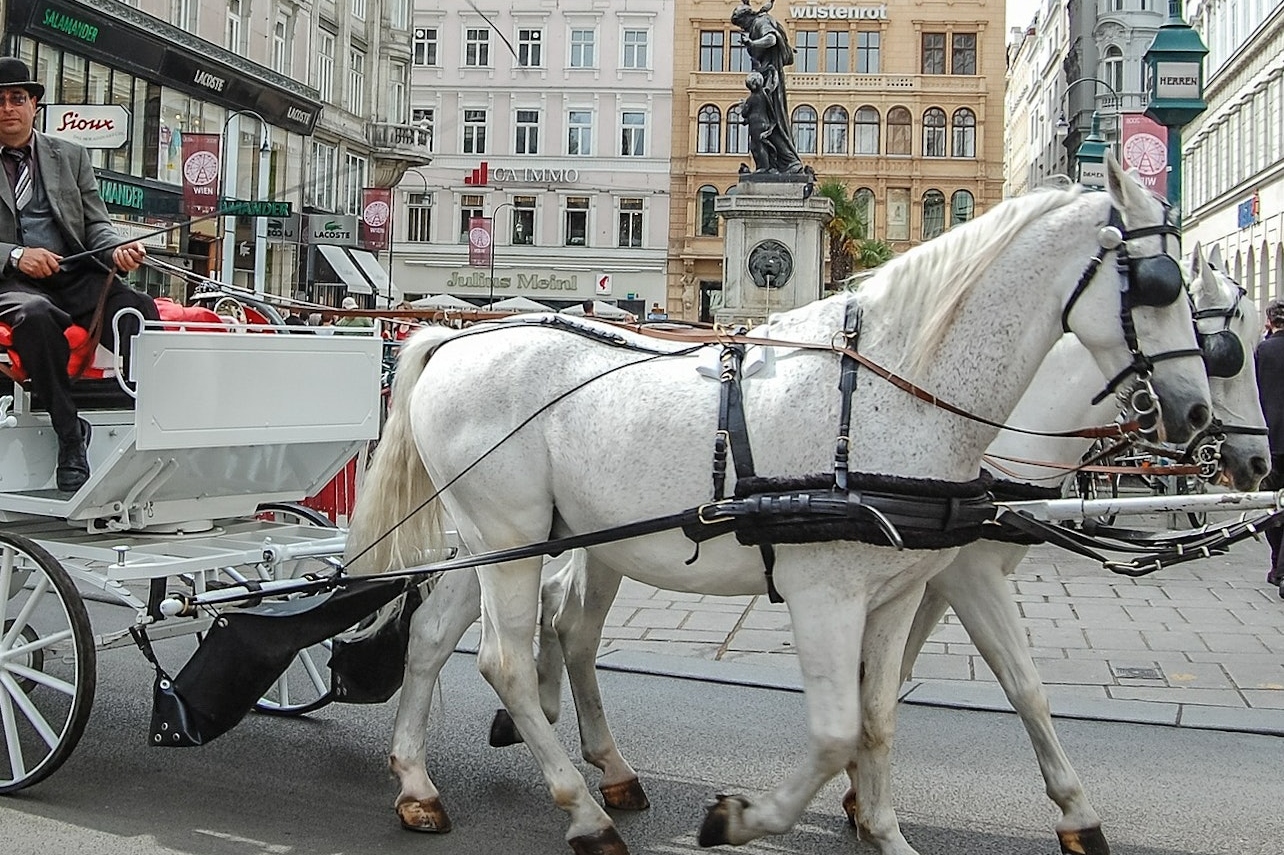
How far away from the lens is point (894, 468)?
12.2 ft

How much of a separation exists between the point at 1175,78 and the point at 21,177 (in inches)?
377

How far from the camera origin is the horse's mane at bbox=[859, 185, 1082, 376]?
3.71 m

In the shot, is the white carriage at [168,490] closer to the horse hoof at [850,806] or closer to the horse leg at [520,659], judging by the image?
the horse leg at [520,659]

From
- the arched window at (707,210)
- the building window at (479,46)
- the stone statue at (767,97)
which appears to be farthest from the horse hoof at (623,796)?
the building window at (479,46)

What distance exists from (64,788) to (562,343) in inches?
94.6

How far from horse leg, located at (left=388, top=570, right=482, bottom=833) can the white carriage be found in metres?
0.61

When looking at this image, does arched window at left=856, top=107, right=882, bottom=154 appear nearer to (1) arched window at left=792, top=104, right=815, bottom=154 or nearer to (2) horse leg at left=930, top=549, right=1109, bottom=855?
(1) arched window at left=792, top=104, right=815, bottom=154

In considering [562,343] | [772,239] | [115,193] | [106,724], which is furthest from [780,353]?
[115,193]

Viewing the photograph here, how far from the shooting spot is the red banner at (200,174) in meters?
19.7

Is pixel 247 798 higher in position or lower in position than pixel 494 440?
lower

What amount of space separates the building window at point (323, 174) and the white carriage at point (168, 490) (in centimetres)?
3090

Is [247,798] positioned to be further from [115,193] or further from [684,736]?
[115,193]

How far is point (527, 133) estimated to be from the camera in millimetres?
53469

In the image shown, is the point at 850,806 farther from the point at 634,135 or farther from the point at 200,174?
the point at 634,135
